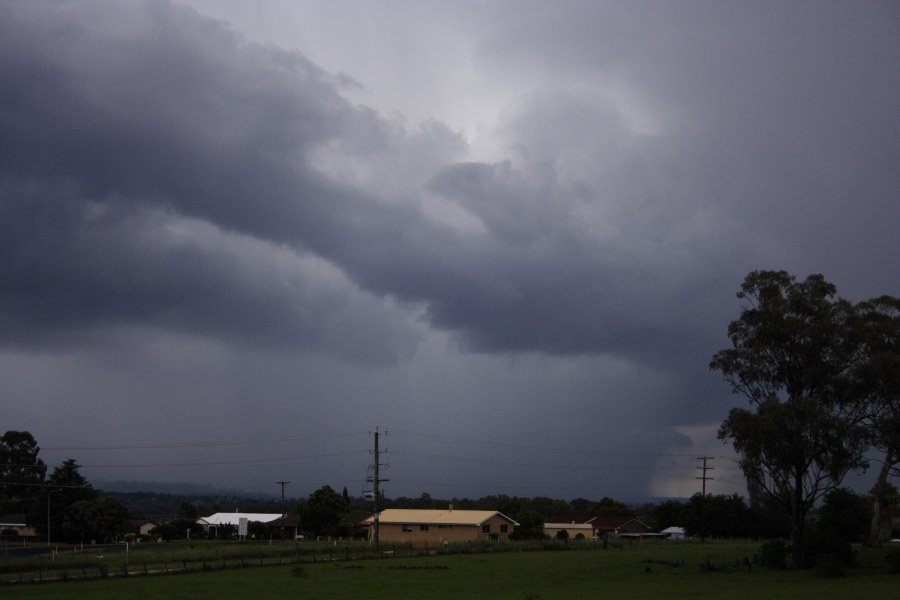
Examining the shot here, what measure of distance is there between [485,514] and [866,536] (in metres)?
49.3

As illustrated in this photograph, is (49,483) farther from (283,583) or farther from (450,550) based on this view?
(283,583)

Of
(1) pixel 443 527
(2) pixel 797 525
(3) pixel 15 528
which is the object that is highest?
(2) pixel 797 525

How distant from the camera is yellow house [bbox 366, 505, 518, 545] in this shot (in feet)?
364

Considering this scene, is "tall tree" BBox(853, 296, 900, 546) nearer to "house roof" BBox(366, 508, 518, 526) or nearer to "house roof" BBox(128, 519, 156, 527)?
"house roof" BBox(366, 508, 518, 526)

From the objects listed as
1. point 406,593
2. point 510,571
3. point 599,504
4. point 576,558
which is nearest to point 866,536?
point 576,558

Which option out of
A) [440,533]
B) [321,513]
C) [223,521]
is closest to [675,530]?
[440,533]

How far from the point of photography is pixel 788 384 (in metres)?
57.8

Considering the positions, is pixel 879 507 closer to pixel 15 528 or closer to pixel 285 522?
pixel 285 522

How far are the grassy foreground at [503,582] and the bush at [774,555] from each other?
5.89 ft

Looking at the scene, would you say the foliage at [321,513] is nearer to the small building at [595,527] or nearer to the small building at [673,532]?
the small building at [595,527]

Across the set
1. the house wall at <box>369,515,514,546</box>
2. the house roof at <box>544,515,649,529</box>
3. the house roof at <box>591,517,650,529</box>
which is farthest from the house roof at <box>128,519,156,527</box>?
the house roof at <box>591,517,650,529</box>

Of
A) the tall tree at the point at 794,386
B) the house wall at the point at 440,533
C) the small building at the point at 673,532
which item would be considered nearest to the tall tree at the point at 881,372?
the tall tree at the point at 794,386

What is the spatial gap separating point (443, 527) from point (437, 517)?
3.34 meters

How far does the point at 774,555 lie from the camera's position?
54938 mm
